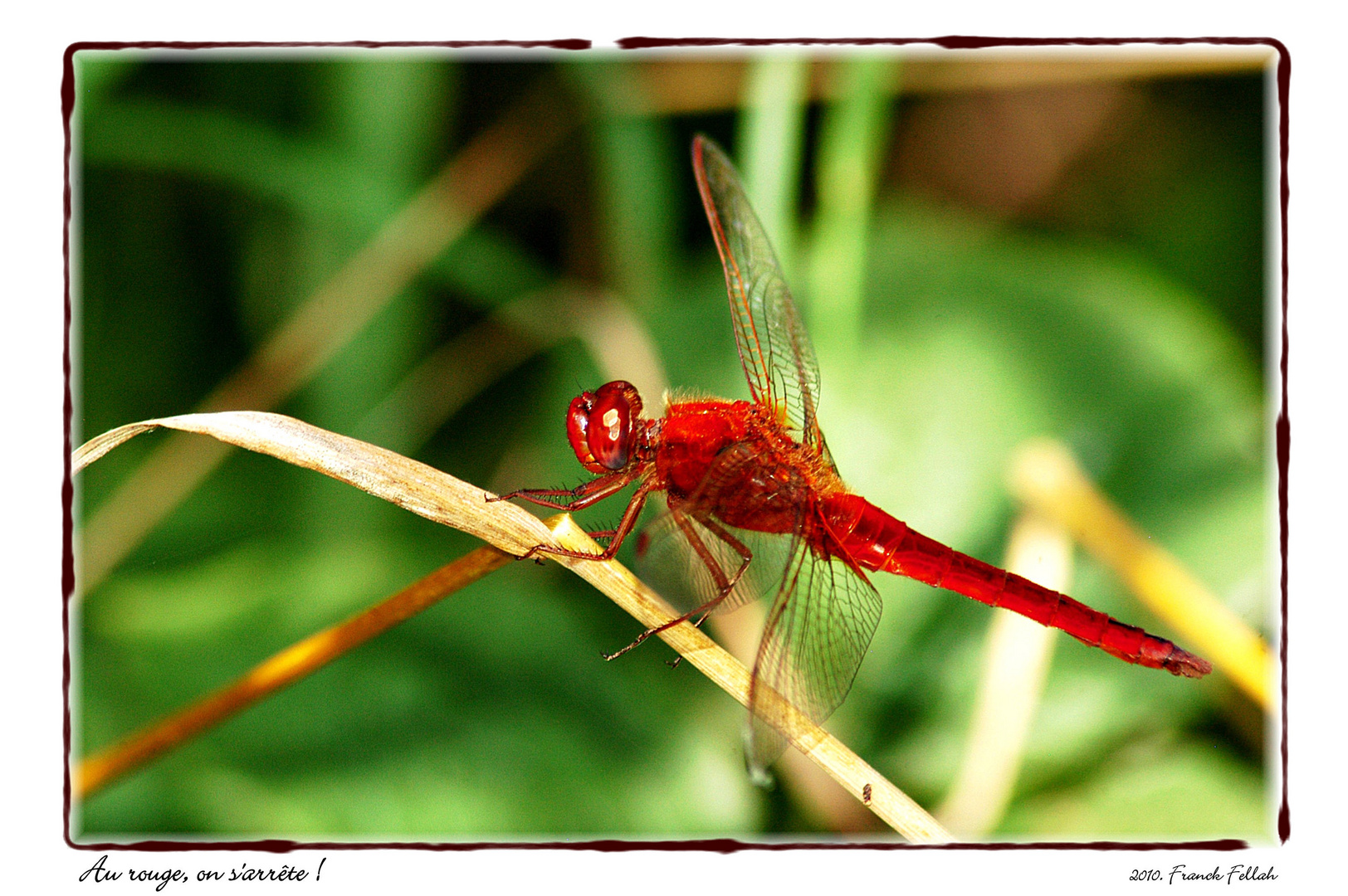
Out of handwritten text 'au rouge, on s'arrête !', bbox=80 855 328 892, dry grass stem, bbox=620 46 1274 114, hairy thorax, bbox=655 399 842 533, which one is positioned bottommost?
handwritten text 'au rouge, on s'arrête !', bbox=80 855 328 892

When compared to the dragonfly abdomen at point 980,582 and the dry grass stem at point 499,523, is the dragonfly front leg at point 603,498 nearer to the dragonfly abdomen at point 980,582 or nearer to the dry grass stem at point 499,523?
the dry grass stem at point 499,523

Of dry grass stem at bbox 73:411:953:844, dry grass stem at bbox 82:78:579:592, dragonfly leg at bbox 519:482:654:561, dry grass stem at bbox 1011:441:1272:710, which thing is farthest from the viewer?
dry grass stem at bbox 82:78:579:592

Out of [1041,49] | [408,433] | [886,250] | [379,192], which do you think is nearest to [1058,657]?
[886,250]

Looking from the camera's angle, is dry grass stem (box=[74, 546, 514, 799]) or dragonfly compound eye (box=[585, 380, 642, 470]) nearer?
dry grass stem (box=[74, 546, 514, 799])

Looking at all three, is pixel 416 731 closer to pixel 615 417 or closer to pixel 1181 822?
pixel 615 417

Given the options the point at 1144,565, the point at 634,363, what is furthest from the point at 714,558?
the point at 1144,565

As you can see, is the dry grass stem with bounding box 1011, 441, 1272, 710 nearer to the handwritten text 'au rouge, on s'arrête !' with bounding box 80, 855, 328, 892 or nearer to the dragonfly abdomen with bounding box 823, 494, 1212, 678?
the dragonfly abdomen with bounding box 823, 494, 1212, 678

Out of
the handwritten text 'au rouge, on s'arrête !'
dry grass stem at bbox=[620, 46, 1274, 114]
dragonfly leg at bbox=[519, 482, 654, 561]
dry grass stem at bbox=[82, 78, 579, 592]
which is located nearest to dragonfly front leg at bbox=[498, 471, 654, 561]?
dragonfly leg at bbox=[519, 482, 654, 561]
